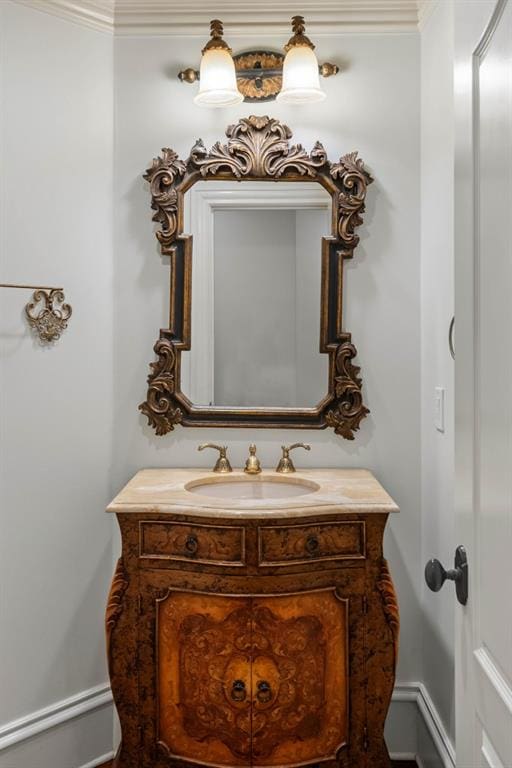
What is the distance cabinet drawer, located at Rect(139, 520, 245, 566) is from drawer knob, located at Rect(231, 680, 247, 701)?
0.33 metres

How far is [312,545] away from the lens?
176cm

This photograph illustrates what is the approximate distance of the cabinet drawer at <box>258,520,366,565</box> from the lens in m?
1.74

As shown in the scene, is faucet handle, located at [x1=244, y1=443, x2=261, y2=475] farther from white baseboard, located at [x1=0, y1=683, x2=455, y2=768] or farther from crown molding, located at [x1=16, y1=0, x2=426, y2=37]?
crown molding, located at [x1=16, y1=0, x2=426, y2=37]

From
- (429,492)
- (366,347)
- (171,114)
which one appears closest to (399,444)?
(429,492)

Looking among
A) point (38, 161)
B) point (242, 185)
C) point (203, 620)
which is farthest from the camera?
point (242, 185)

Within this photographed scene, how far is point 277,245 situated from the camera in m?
2.23

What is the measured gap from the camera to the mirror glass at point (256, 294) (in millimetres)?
2225

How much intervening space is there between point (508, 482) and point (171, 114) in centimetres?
186

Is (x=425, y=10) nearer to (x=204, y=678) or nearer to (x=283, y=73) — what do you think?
(x=283, y=73)

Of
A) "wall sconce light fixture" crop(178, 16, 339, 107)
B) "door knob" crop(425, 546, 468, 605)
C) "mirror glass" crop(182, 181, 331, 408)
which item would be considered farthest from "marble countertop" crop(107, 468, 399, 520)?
"wall sconce light fixture" crop(178, 16, 339, 107)

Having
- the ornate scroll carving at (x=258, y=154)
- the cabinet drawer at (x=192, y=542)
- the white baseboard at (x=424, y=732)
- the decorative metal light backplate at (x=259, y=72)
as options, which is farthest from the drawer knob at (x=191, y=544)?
the decorative metal light backplate at (x=259, y=72)

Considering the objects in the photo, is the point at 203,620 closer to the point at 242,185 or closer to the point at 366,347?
the point at 366,347

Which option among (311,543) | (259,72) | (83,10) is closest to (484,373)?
(311,543)

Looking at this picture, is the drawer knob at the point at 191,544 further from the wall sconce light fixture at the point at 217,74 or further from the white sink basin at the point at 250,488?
the wall sconce light fixture at the point at 217,74
